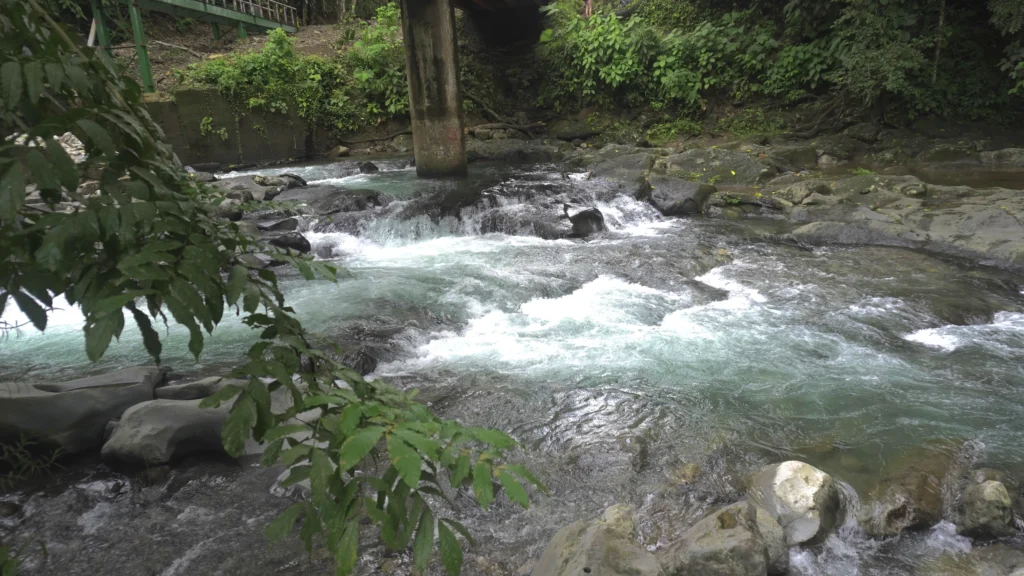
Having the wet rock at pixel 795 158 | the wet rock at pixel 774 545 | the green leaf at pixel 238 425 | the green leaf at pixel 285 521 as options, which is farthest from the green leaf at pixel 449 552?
the wet rock at pixel 795 158

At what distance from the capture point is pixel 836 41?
14.4 m

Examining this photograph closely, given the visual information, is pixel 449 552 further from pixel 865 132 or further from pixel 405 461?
pixel 865 132

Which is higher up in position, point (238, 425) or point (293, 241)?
point (238, 425)

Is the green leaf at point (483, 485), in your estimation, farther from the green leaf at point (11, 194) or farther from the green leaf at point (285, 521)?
the green leaf at point (11, 194)

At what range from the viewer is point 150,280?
149cm

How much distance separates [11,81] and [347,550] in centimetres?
135

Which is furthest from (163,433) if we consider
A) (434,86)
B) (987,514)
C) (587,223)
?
(434,86)

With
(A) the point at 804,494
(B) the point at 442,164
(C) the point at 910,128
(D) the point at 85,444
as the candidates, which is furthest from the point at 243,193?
(C) the point at 910,128

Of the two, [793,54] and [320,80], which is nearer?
[793,54]

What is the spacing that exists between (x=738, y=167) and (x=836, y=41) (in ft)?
14.9

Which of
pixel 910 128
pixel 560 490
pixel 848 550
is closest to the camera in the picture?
pixel 848 550

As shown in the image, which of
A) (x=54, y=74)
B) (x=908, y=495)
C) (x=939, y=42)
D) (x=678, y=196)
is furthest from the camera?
(x=939, y=42)

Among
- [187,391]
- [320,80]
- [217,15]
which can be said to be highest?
[217,15]

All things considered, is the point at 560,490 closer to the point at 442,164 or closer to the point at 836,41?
the point at 442,164
